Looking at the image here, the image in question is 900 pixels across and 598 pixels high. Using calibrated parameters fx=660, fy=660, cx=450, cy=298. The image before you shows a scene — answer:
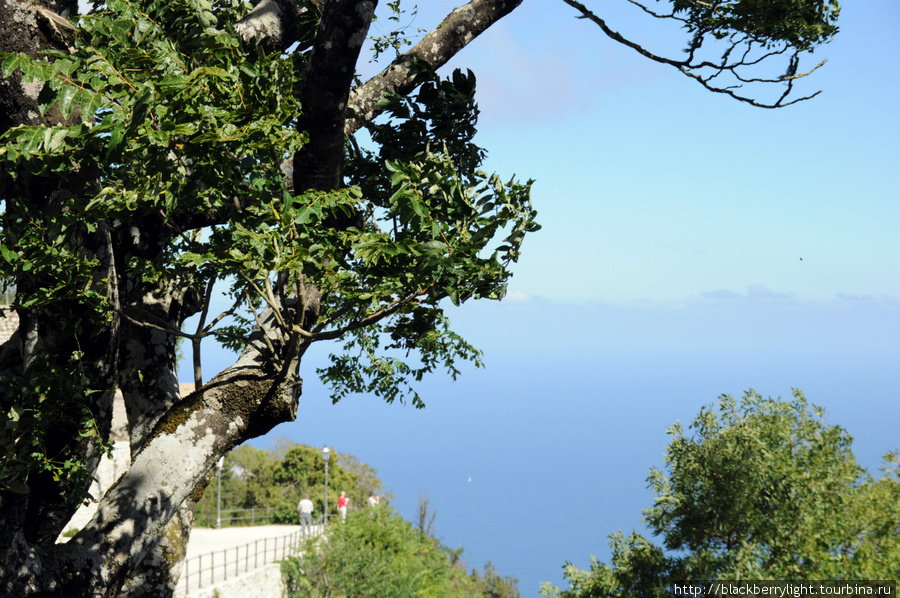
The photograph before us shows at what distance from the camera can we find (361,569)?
2509cm

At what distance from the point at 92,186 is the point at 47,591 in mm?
2817

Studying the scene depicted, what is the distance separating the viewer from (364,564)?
25156 mm

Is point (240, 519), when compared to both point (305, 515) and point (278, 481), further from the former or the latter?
point (278, 481)

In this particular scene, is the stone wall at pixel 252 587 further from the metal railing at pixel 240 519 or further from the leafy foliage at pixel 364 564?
the metal railing at pixel 240 519

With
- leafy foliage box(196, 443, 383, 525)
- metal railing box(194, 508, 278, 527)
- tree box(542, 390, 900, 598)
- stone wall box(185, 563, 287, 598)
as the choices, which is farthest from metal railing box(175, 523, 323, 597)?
leafy foliage box(196, 443, 383, 525)

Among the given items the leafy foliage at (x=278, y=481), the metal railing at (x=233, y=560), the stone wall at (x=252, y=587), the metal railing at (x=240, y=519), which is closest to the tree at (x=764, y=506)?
the stone wall at (x=252, y=587)

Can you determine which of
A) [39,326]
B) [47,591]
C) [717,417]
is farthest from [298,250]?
[717,417]

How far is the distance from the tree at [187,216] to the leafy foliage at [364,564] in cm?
2034

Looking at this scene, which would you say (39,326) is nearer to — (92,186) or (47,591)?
(92,186)

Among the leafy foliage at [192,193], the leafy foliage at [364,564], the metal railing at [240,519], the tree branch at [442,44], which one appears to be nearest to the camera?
the leafy foliage at [192,193]

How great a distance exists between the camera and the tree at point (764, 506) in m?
13.0

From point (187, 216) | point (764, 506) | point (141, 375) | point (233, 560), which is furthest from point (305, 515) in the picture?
point (187, 216)

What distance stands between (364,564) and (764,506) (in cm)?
1606

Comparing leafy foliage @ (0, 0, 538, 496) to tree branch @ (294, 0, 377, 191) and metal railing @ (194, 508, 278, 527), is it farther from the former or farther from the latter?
metal railing @ (194, 508, 278, 527)
